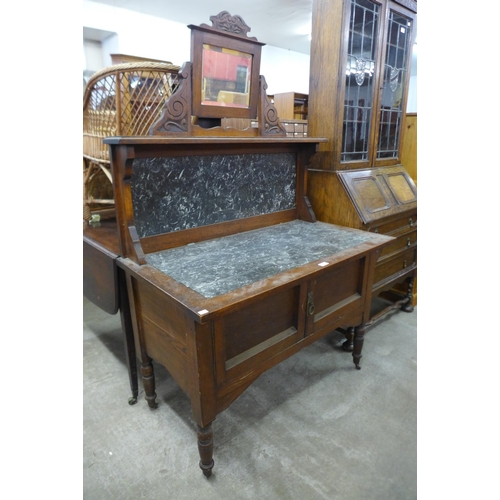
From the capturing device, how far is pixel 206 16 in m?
5.00

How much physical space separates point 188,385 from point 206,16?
531 centimetres

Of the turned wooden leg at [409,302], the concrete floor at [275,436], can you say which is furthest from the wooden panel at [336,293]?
the turned wooden leg at [409,302]

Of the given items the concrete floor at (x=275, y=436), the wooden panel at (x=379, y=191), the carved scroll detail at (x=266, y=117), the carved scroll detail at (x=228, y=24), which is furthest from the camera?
the wooden panel at (x=379, y=191)

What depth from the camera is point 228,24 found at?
147 cm

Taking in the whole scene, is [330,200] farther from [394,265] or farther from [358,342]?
[358,342]

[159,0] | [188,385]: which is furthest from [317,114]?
[159,0]

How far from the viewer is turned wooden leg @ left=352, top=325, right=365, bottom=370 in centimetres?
192

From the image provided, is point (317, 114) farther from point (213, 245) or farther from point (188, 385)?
point (188, 385)

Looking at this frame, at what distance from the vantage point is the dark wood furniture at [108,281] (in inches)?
59.8

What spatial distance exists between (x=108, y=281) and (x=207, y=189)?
23.6 inches

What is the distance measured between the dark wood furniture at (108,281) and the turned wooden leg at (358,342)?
1.15 meters

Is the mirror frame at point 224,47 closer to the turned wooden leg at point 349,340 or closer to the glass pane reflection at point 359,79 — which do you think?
the glass pane reflection at point 359,79

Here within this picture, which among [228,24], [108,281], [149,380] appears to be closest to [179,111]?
[228,24]

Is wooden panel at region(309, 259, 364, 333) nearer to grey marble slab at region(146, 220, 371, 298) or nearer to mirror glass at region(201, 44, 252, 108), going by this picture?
grey marble slab at region(146, 220, 371, 298)
